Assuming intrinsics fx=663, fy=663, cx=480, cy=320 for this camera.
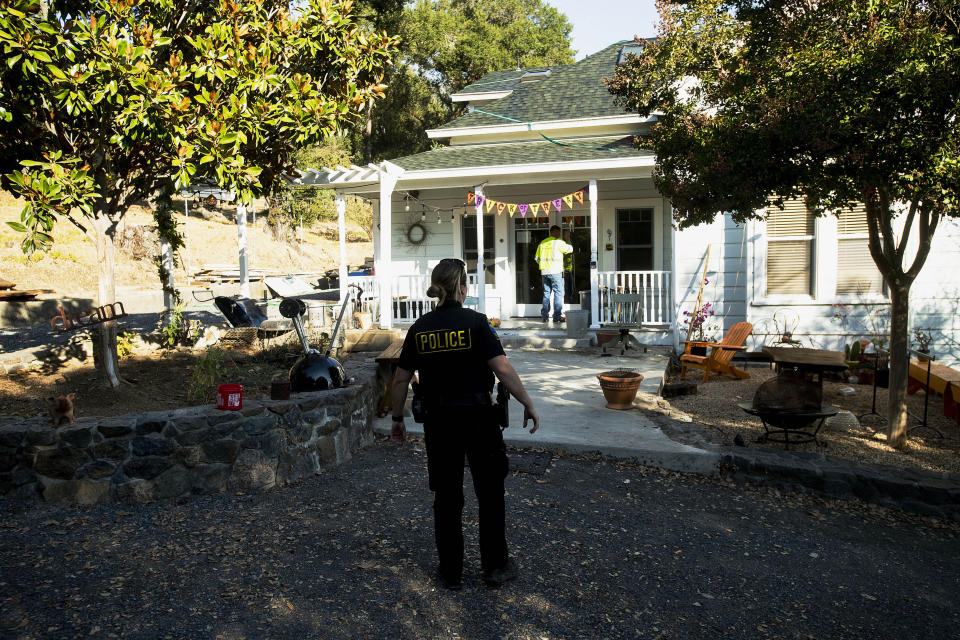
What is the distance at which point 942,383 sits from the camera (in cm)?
670

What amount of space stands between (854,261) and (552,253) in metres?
4.59

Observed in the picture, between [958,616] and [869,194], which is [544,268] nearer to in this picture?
[869,194]

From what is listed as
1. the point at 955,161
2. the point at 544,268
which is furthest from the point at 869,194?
the point at 544,268

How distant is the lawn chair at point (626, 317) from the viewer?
10195 millimetres

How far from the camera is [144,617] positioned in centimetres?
317

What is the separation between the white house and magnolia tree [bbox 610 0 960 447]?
4.34 meters

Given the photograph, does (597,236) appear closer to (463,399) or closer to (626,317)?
(626,317)

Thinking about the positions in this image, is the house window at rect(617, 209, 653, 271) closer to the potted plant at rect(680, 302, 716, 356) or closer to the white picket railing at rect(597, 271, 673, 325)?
the white picket railing at rect(597, 271, 673, 325)

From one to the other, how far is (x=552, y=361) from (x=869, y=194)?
17.8ft

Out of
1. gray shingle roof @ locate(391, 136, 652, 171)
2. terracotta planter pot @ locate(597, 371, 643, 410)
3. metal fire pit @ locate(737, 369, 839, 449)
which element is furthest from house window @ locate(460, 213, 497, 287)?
metal fire pit @ locate(737, 369, 839, 449)

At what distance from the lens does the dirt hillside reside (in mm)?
18312

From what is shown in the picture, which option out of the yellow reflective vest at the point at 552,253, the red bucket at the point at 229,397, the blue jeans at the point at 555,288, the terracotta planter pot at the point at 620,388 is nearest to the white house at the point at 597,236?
the yellow reflective vest at the point at 552,253

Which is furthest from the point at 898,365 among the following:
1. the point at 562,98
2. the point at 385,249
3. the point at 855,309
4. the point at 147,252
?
the point at 147,252

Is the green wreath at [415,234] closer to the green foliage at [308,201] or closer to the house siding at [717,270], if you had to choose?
the house siding at [717,270]
